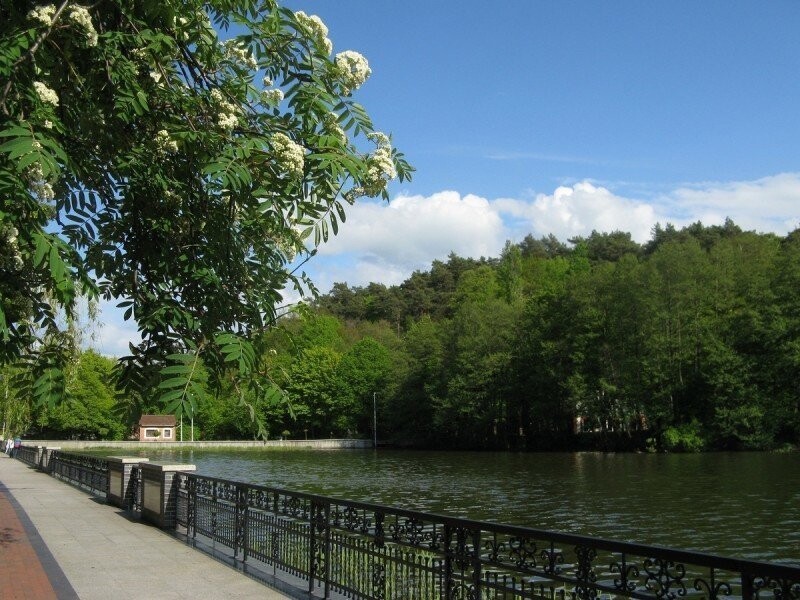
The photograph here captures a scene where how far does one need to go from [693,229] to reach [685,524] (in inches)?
3944

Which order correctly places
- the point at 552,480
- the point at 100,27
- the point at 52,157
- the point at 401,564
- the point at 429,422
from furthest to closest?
the point at 429,422
the point at 552,480
the point at 401,564
the point at 100,27
the point at 52,157

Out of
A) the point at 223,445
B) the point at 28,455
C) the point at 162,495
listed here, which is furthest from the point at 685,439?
the point at 223,445

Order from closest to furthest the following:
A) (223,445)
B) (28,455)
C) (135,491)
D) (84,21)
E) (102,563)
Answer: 1. (84,21)
2. (102,563)
3. (135,491)
4. (28,455)
5. (223,445)

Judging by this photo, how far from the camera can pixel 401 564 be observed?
7465mm

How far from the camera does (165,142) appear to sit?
18.5ft

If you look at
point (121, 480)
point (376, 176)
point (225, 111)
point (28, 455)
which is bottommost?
point (28, 455)

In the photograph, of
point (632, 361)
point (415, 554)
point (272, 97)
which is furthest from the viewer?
point (632, 361)

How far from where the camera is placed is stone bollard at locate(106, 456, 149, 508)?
17.4 m

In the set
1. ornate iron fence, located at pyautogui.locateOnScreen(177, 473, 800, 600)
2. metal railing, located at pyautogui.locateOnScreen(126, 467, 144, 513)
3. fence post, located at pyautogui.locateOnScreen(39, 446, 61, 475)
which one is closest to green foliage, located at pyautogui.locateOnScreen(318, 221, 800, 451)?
fence post, located at pyautogui.locateOnScreen(39, 446, 61, 475)

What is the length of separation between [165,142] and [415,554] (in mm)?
4137

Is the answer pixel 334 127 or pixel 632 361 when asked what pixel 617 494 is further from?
pixel 632 361

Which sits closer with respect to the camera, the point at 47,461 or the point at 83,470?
the point at 83,470

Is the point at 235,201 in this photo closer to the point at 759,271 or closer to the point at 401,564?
the point at 401,564

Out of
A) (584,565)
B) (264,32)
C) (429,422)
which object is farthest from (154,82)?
(429,422)
